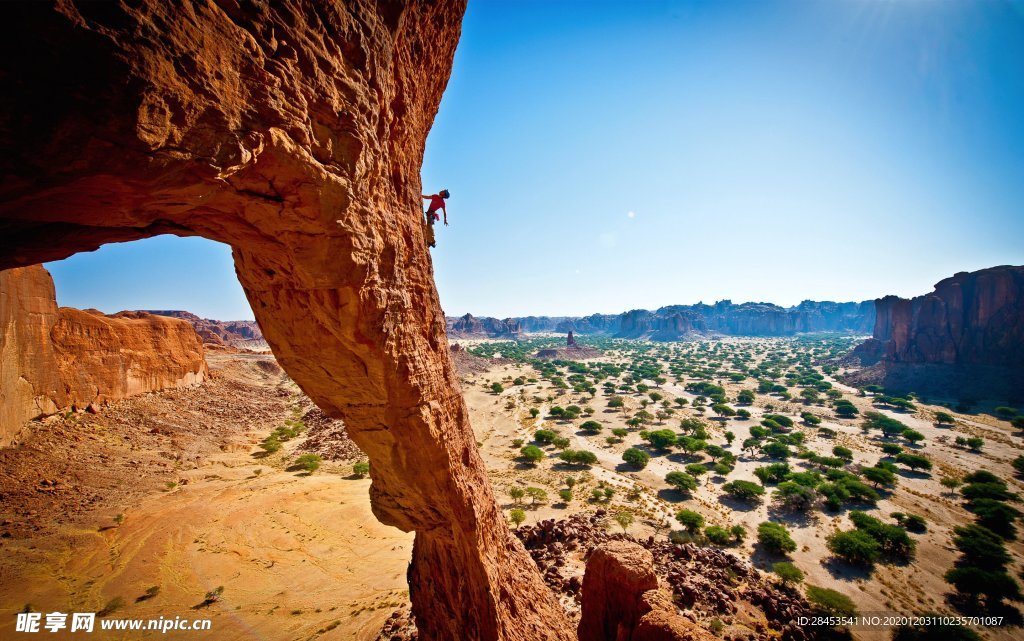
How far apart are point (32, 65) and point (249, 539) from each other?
74.4 ft

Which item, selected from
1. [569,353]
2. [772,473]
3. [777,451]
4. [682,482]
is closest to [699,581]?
[682,482]

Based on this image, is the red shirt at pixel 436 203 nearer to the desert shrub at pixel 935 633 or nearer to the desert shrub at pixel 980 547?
the desert shrub at pixel 935 633

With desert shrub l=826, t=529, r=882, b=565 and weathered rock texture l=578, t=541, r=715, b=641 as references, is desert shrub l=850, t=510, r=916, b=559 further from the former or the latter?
weathered rock texture l=578, t=541, r=715, b=641

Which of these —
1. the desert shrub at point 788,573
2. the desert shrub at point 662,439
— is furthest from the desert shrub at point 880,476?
the desert shrub at point 788,573

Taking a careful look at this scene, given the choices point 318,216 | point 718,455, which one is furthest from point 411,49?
point 718,455

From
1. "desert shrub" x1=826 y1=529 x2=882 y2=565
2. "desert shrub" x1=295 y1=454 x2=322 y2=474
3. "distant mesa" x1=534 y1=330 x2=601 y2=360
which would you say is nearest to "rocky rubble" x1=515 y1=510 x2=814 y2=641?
"desert shrub" x1=826 y1=529 x2=882 y2=565

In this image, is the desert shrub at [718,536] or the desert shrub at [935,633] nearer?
the desert shrub at [935,633]

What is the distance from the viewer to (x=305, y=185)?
4.93 meters

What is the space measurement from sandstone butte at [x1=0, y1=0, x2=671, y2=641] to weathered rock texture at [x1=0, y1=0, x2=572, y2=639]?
0.07 feet

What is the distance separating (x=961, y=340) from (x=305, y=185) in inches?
4351

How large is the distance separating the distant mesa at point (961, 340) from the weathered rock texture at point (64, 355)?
113054 millimetres

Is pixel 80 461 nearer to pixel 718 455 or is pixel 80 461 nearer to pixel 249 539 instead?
pixel 249 539

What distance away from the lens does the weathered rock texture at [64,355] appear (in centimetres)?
1948

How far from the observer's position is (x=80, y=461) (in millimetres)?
22109
